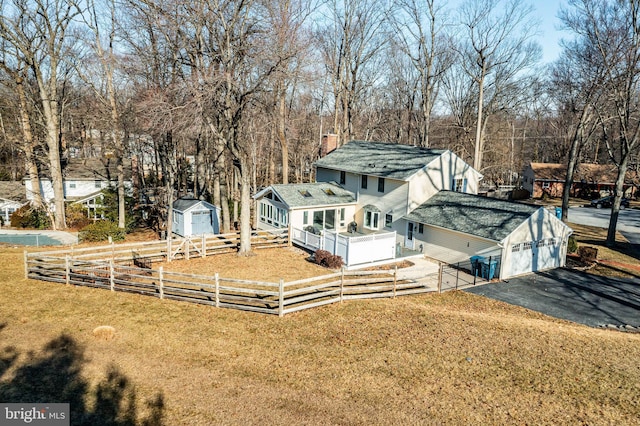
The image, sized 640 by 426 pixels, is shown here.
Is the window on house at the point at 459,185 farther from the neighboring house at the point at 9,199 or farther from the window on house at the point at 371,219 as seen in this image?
the neighboring house at the point at 9,199

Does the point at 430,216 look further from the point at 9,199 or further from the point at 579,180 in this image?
the point at 579,180

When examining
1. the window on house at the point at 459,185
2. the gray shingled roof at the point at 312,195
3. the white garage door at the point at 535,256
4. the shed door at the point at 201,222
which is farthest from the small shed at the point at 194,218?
the white garage door at the point at 535,256

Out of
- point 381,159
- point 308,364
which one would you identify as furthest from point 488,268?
point 308,364

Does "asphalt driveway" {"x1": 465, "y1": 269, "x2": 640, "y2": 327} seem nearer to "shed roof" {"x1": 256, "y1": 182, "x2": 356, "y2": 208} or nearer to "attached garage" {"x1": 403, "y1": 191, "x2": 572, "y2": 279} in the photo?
"attached garage" {"x1": 403, "y1": 191, "x2": 572, "y2": 279}

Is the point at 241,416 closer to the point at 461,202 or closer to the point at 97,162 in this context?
the point at 461,202

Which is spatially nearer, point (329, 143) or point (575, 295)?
point (575, 295)

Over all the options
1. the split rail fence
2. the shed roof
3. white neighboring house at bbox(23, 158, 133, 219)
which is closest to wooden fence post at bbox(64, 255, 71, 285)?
the split rail fence

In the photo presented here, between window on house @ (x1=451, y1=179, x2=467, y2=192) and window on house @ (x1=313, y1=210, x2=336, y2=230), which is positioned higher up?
window on house @ (x1=451, y1=179, x2=467, y2=192)

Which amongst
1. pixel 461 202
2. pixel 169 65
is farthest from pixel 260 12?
pixel 461 202
